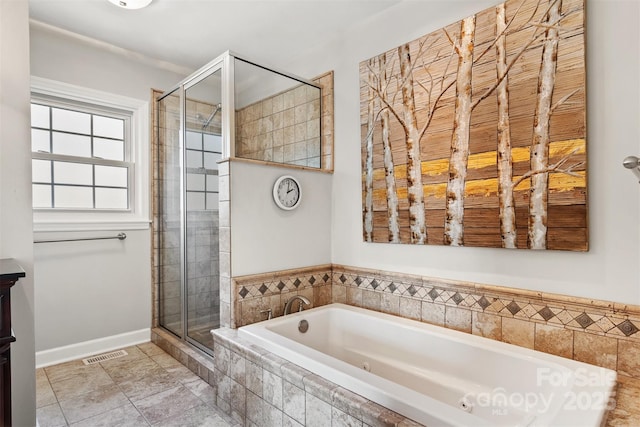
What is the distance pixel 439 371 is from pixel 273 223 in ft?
4.53

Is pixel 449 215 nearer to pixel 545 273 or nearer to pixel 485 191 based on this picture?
pixel 485 191

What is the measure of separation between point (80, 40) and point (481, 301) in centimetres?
351

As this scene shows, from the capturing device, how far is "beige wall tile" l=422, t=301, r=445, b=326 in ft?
7.07

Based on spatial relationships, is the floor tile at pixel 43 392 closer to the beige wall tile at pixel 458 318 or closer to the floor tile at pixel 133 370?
the floor tile at pixel 133 370

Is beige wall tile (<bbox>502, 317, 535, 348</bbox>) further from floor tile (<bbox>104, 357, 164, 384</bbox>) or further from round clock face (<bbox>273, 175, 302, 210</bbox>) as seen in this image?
floor tile (<bbox>104, 357, 164, 384</bbox>)

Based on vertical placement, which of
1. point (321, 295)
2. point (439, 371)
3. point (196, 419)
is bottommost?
point (196, 419)

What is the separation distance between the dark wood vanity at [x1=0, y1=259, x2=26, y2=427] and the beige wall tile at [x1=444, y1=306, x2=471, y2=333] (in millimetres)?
2106

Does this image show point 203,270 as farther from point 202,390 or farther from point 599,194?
point 599,194

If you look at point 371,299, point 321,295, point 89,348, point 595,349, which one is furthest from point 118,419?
point 595,349

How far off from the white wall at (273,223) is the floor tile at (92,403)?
108 centimetres

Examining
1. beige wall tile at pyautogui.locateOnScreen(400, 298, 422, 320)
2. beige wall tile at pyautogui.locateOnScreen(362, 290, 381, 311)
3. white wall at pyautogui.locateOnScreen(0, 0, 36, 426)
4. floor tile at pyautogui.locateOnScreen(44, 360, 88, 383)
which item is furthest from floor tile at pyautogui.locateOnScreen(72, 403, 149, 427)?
beige wall tile at pyautogui.locateOnScreen(400, 298, 422, 320)

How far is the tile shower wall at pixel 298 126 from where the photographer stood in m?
2.82

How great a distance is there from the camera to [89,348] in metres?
2.87

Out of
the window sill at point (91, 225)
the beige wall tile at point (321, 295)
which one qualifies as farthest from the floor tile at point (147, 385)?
the window sill at point (91, 225)
